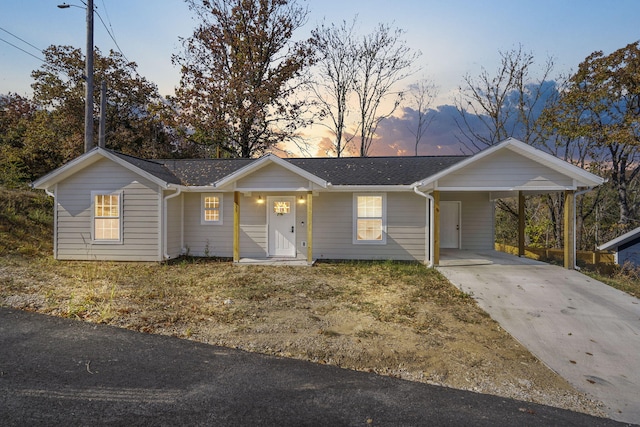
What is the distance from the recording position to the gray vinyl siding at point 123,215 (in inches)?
440

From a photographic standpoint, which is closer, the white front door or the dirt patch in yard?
the dirt patch in yard

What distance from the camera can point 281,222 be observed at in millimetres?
12172

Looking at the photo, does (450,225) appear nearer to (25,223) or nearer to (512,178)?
(512,178)

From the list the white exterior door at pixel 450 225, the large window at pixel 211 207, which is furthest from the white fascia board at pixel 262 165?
the white exterior door at pixel 450 225

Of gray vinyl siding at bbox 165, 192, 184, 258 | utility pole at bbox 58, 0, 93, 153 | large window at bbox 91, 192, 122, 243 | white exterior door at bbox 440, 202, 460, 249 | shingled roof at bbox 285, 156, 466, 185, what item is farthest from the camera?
utility pole at bbox 58, 0, 93, 153

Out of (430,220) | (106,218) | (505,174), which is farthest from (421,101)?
(106,218)

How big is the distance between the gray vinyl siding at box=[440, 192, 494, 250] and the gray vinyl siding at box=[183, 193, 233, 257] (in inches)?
329

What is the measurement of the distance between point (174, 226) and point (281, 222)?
373cm

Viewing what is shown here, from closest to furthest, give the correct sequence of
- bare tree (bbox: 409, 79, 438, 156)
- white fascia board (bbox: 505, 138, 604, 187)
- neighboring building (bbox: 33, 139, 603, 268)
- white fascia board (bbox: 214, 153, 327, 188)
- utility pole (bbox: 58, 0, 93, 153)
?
white fascia board (bbox: 505, 138, 604, 187), neighboring building (bbox: 33, 139, 603, 268), white fascia board (bbox: 214, 153, 327, 188), utility pole (bbox: 58, 0, 93, 153), bare tree (bbox: 409, 79, 438, 156)

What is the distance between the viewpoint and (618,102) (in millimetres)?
16531

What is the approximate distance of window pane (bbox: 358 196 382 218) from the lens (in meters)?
11.9

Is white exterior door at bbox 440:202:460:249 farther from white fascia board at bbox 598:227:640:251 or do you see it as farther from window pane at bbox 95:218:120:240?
window pane at bbox 95:218:120:240

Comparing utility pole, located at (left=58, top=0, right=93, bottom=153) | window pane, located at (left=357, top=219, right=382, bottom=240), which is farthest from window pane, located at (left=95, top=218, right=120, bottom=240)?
window pane, located at (left=357, top=219, right=382, bottom=240)

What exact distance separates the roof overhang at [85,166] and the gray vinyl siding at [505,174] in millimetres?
9270
